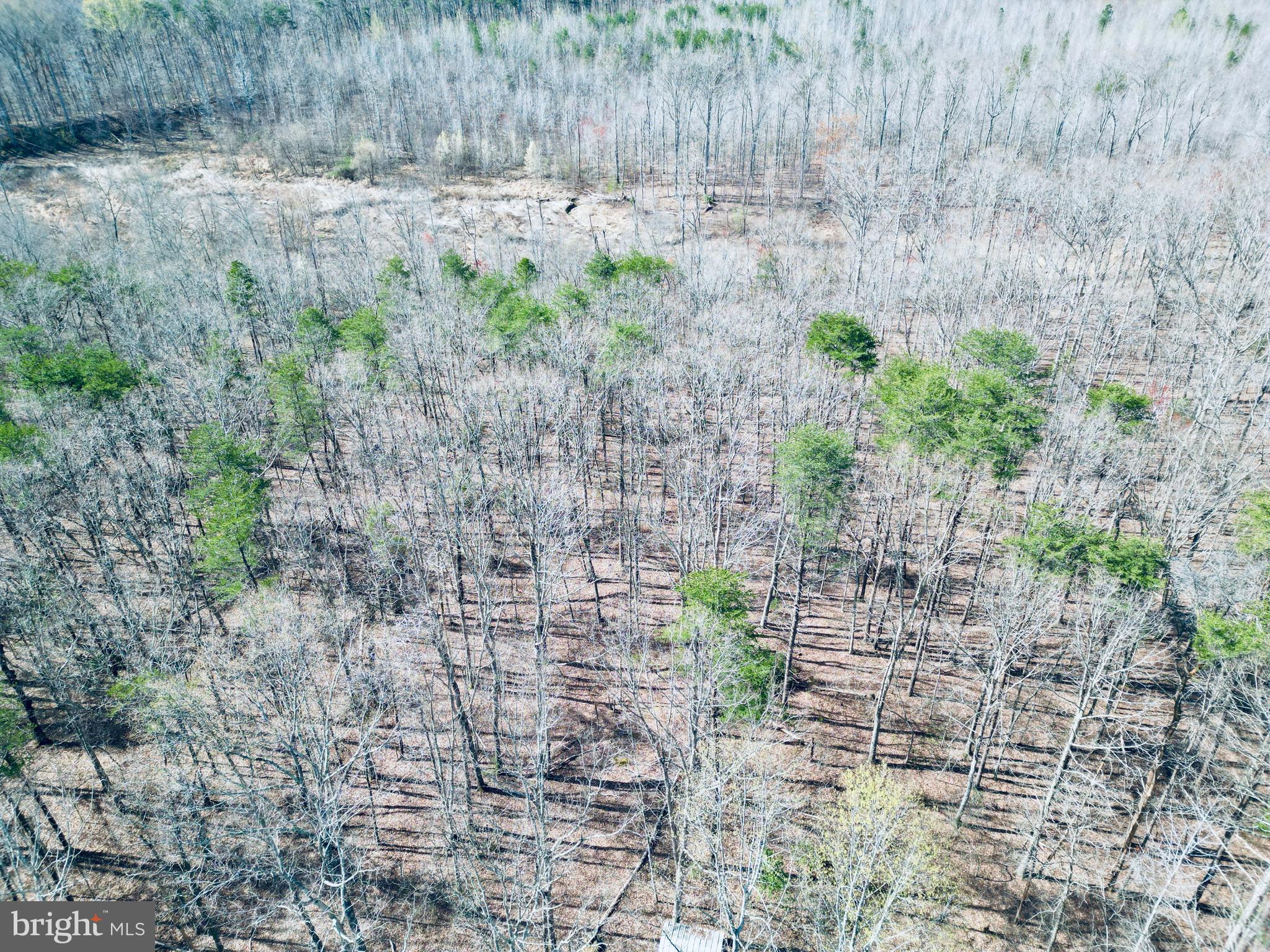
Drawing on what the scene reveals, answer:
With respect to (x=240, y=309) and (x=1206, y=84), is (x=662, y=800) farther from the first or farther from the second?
(x=1206, y=84)

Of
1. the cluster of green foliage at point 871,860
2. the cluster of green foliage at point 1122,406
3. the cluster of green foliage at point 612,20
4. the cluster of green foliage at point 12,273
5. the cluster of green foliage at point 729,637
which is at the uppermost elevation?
the cluster of green foliage at point 612,20

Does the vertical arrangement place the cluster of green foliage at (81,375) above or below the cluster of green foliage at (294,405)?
above

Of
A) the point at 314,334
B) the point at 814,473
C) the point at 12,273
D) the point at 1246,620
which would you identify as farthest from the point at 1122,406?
the point at 12,273

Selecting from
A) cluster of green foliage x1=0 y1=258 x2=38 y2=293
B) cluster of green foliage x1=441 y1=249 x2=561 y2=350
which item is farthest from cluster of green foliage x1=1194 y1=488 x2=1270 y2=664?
cluster of green foliage x1=0 y1=258 x2=38 y2=293

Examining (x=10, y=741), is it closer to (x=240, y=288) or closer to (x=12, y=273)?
(x=240, y=288)

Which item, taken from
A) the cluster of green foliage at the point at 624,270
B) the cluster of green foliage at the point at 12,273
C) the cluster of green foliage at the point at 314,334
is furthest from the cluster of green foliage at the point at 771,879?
the cluster of green foliage at the point at 12,273

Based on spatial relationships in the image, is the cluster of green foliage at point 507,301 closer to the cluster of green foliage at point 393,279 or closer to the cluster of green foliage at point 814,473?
the cluster of green foliage at point 393,279

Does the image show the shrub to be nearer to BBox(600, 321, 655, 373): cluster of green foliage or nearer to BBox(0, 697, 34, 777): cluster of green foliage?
BBox(0, 697, 34, 777): cluster of green foliage
